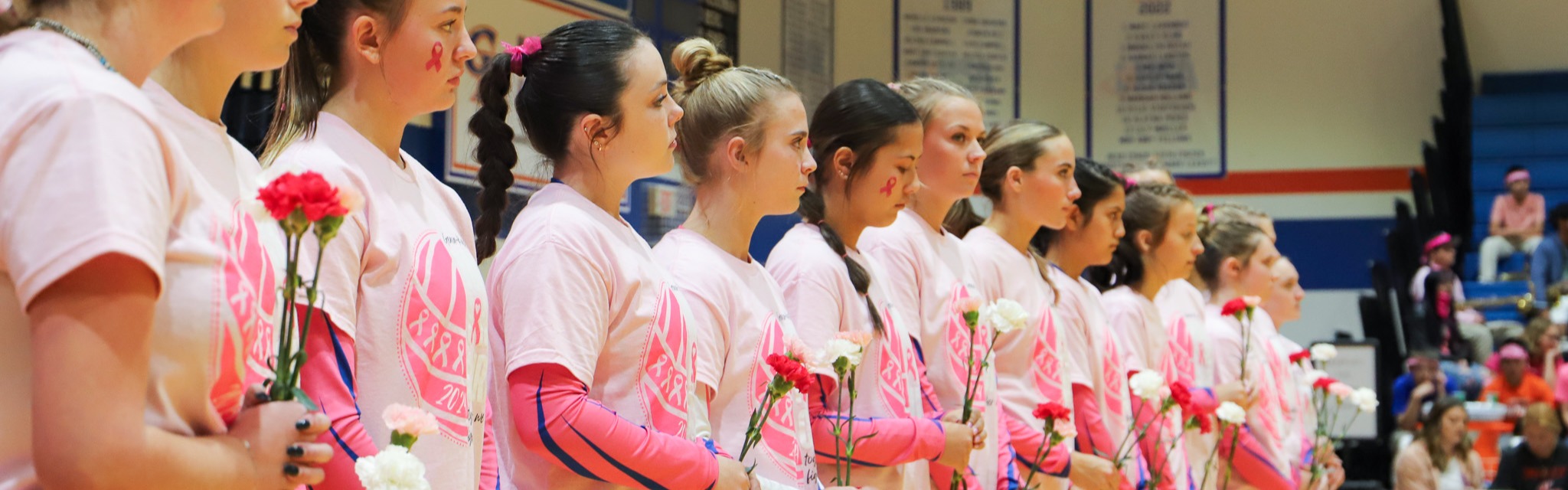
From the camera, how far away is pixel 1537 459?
7.34 m

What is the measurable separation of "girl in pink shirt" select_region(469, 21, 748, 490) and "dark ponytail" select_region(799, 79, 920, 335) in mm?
662

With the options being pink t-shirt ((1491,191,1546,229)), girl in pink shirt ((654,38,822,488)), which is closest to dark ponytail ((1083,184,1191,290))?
girl in pink shirt ((654,38,822,488))

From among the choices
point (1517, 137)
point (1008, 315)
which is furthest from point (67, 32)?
point (1517, 137)

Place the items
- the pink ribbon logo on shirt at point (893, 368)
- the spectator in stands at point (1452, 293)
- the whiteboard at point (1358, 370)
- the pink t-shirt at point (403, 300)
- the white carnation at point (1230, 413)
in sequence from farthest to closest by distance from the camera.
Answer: the spectator in stands at point (1452, 293) → the whiteboard at point (1358, 370) → the white carnation at point (1230, 413) → the pink ribbon logo on shirt at point (893, 368) → the pink t-shirt at point (403, 300)

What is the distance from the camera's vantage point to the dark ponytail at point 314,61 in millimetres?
1708

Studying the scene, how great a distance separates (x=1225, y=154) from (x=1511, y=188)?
2.50 metres

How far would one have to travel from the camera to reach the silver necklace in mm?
1087

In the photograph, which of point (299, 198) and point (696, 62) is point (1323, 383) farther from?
point (299, 198)

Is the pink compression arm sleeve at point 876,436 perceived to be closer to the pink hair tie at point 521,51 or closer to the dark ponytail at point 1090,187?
the pink hair tie at point 521,51

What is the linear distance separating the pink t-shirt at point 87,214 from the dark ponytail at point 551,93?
3.16 ft

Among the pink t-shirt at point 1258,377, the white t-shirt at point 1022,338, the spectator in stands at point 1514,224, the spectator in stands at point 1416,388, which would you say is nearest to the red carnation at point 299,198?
the white t-shirt at point 1022,338

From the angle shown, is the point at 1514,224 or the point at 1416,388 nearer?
the point at 1416,388

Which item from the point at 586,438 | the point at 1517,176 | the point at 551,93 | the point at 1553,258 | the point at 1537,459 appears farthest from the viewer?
the point at 1517,176

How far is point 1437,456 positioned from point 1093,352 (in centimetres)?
423
